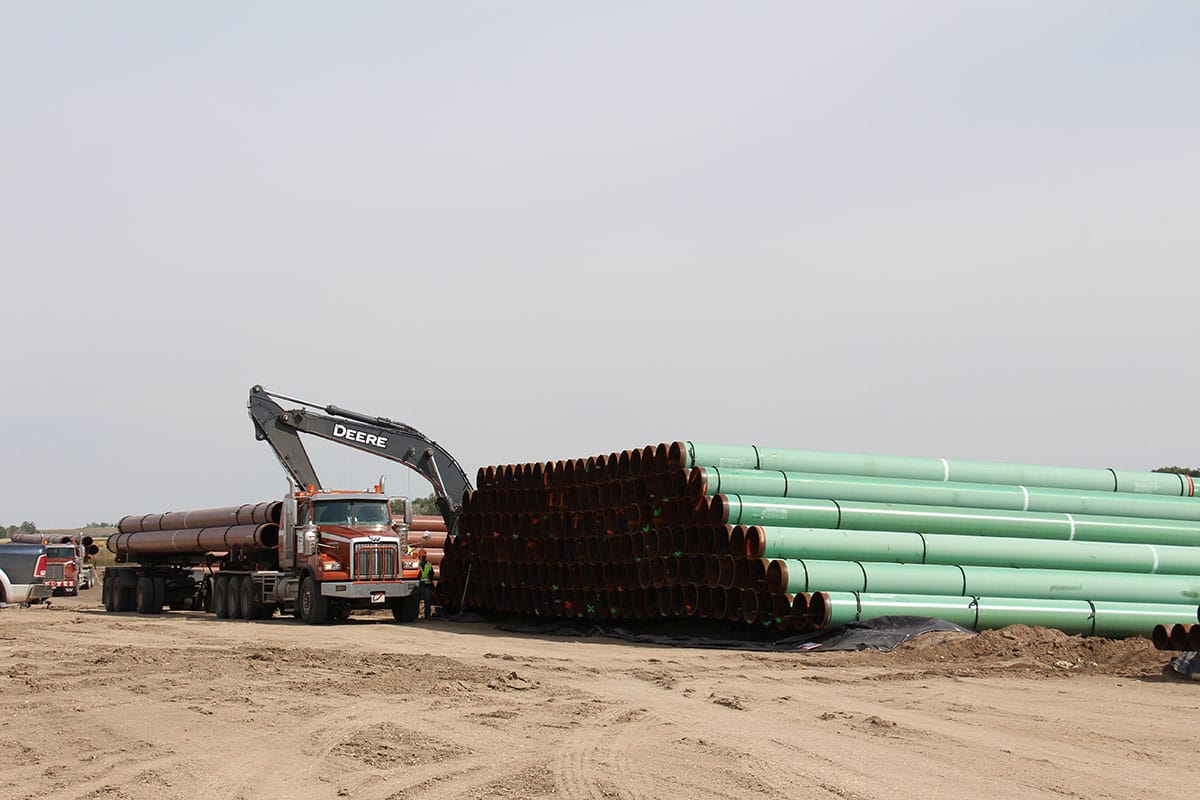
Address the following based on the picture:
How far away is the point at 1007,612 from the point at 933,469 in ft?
14.2

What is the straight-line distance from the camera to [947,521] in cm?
2217

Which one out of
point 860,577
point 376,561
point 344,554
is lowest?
point 860,577

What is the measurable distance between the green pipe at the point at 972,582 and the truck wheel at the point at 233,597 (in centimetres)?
1391

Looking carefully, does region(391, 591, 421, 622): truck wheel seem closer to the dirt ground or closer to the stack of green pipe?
the dirt ground

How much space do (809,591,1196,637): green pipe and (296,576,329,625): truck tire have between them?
10640mm

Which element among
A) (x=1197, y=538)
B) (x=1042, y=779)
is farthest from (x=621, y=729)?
(x=1197, y=538)

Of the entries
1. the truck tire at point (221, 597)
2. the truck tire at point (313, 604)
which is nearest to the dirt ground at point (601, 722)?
the truck tire at point (313, 604)

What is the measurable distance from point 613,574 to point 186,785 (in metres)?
15.8

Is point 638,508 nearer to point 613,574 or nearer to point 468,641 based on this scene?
point 613,574

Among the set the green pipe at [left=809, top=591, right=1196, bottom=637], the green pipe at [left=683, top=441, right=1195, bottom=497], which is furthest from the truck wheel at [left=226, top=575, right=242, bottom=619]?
the green pipe at [left=809, top=591, right=1196, bottom=637]

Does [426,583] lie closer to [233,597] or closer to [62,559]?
[233,597]

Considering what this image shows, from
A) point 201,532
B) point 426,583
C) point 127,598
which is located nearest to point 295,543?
point 426,583

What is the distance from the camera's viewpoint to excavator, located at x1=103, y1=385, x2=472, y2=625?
84.5 feet

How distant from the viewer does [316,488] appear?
2936 centimetres
